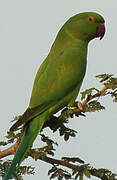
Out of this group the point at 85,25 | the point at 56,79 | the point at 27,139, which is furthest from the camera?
the point at 85,25

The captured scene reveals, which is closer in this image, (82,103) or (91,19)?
(82,103)

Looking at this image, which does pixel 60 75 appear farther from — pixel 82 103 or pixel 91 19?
pixel 82 103

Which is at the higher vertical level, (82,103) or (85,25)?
(85,25)

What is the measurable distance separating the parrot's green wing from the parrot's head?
0.36 m

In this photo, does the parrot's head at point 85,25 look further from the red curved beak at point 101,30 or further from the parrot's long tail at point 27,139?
the parrot's long tail at point 27,139

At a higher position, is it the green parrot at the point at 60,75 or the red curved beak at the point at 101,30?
the red curved beak at the point at 101,30

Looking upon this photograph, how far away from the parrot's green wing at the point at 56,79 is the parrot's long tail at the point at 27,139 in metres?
0.08

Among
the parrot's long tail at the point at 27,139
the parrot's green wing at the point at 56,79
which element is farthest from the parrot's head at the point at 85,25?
the parrot's long tail at the point at 27,139

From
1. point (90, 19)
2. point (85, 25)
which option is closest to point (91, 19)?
point (90, 19)

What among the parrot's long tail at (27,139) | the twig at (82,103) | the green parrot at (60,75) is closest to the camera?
the twig at (82,103)

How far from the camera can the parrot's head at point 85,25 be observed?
4.65 m

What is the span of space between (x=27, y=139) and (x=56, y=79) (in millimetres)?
926

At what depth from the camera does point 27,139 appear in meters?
3.40

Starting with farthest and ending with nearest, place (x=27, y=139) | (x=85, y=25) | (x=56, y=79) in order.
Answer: (x=85, y=25), (x=56, y=79), (x=27, y=139)
